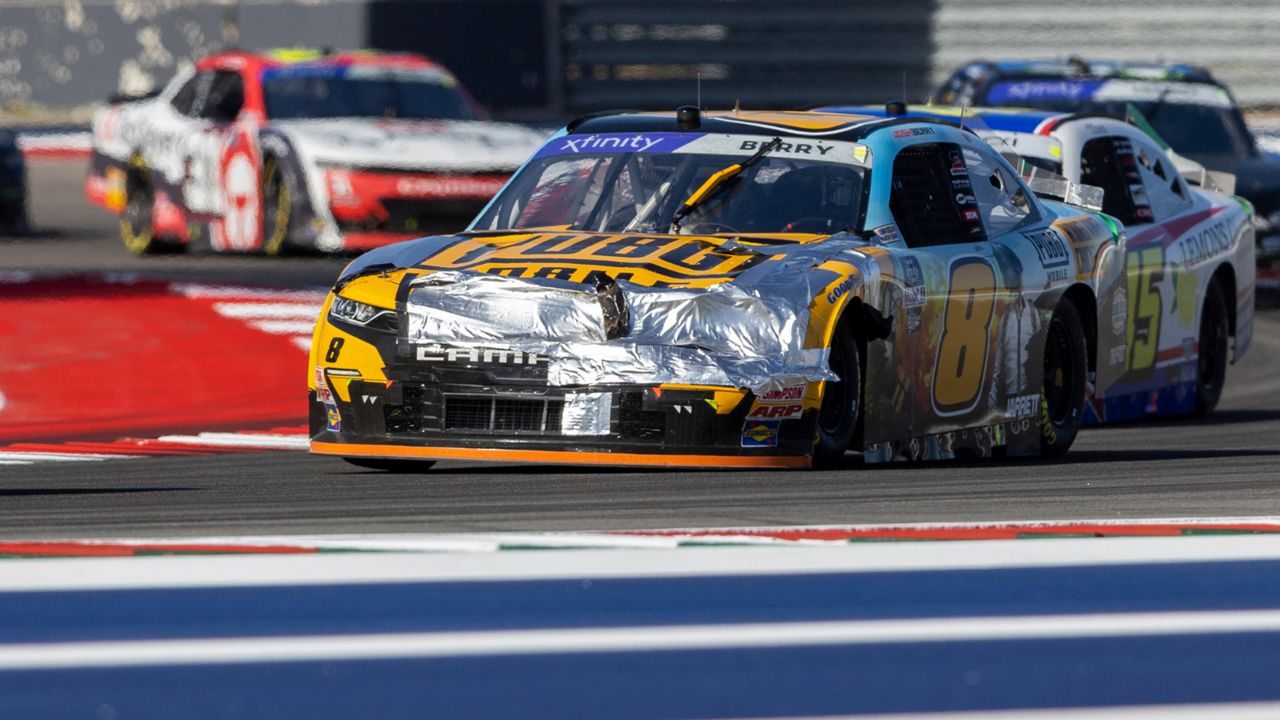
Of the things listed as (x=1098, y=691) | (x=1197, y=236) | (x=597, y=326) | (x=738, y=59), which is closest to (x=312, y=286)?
(x=1197, y=236)

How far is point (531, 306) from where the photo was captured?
26.4ft

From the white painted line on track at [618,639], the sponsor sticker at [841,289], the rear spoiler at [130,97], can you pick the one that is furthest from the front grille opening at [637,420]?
the rear spoiler at [130,97]

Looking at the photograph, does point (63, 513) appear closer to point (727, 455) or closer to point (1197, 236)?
point (727, 455)

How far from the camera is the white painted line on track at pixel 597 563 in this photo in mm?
5875

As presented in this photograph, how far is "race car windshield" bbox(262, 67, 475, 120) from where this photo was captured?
715 inches

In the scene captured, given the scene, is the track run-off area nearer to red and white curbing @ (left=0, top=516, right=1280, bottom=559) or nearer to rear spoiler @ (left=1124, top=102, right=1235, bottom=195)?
red and white curbing @ (left=0, top=516, right=1280, bottom=559)

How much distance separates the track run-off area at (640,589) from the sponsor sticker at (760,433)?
0.16 m

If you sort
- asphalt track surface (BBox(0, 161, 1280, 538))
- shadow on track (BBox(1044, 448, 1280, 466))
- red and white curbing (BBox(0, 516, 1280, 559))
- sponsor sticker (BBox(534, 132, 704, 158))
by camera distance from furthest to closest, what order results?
shadow on track (BBox(1044, 448, 1280, 466)), sponsor sticker (BBox(534, 132, 704, 158)), asphalt track surface (BBox(0, 161, 1280, 538)), red and white curbing (BBox(0, 516, 1280, 559))

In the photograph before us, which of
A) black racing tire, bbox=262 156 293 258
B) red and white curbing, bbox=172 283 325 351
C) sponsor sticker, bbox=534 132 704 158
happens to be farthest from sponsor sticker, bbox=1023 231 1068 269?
black racing tire, bbox=262 156 293 258

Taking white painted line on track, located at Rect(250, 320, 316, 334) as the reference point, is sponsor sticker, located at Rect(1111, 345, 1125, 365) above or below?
above

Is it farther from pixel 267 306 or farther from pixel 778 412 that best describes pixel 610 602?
pixel 267 306

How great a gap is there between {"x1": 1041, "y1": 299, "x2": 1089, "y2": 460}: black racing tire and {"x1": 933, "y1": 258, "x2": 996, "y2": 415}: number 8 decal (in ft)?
2.15

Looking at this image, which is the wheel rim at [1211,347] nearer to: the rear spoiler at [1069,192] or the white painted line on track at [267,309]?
the rear spoiler at [1069,192]

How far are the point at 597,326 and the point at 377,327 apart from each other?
731 millimetres
